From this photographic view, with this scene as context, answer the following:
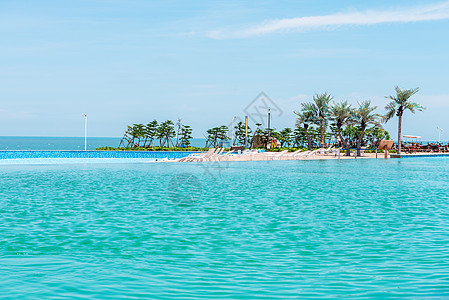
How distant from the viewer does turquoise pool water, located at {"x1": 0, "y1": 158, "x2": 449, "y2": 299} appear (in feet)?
18.2

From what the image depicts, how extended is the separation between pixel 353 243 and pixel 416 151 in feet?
144

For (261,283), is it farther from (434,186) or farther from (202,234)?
(434,186)

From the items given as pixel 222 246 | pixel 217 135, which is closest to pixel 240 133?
pixel 217 135

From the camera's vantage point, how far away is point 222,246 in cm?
755

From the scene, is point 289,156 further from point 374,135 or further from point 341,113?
point 374,135

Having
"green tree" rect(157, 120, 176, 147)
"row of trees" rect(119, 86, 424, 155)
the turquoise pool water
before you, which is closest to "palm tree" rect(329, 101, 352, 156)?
"row of trees" rect(119, 86, 424, 155)

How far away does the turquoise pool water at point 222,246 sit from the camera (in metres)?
5.54

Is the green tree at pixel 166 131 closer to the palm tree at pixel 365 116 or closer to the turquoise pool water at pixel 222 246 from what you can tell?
the palm tree at pixel 365 116

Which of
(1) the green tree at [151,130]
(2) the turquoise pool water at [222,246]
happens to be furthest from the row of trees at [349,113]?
(2) the turquoise pool water at [222,246]

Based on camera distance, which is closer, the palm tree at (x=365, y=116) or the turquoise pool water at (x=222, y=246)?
the turquoise pool water at (x=222, y=246)

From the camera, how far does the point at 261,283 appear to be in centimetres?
569

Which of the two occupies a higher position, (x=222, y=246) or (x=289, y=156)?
(x=289, y=156)

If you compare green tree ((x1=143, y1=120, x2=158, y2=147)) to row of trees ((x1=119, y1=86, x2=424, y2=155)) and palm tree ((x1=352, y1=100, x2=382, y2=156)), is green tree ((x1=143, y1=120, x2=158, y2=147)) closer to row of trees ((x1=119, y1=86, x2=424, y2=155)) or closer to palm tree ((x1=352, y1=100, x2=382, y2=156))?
row of trees ((x1=119, y1=86, x2=424, y2=155))

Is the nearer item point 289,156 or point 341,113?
point 289,156
